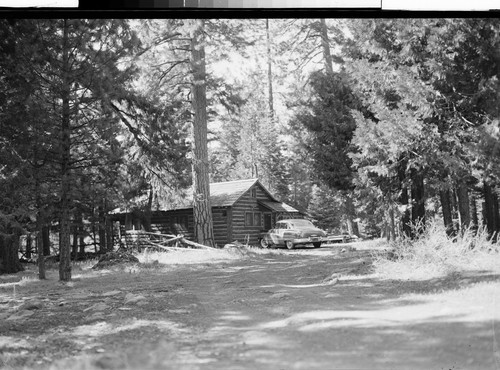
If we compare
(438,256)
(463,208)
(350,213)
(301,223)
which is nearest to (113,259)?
(301,223)

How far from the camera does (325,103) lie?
367 centimetres

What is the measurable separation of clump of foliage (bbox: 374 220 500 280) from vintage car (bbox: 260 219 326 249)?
0.45 m

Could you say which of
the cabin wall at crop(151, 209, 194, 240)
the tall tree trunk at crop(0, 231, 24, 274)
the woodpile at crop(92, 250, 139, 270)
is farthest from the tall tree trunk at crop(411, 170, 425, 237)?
the tall tree trunk at crop(0, 231, 24, 274)

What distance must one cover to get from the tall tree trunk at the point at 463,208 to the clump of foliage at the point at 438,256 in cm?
5

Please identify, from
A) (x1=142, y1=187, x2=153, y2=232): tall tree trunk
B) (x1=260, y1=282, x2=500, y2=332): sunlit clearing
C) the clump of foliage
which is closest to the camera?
(x1=260, y1=282, x2=500, y2=332): sunlit clearing

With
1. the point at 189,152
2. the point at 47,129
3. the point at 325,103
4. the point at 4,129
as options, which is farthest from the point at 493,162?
the point at 4,129

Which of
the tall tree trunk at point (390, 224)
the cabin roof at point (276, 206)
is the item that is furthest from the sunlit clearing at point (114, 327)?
the tall tree trunk at point (390, 224)

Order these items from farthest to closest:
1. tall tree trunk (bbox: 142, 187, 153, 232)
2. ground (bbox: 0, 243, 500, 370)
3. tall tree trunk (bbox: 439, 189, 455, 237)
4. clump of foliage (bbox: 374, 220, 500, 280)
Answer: tall tree trunk (bbox: 142, 187, 153, 232)
tall tree trunk (bbox: 439, 189, 455, 237)
clump of foliage (bbox: 374, 220, 500, 280)
ground (bbox: 0, 243, 500, 370)

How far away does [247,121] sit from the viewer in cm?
354

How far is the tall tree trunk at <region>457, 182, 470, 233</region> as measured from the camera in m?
3.18

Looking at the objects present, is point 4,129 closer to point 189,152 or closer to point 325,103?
point 189,152

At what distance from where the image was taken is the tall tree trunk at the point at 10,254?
3.21 m

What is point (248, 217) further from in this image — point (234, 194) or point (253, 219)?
point (234, 194)

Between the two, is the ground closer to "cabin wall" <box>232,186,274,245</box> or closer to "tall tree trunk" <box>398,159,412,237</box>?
"cabin wall" <box>232,186,274,245</box>
